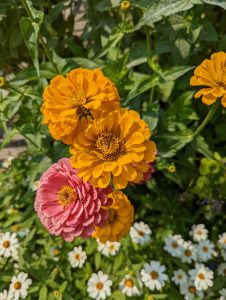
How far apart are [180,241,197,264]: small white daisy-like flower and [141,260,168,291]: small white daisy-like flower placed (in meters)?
0.11

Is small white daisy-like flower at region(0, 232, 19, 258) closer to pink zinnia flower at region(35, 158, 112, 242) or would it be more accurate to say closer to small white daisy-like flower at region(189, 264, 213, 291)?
pink zinnia flower at region(35, 158, 112, 242)

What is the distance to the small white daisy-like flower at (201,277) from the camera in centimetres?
141

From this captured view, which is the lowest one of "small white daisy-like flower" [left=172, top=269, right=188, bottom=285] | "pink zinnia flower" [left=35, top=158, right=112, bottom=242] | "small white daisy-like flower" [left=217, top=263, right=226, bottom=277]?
"small white daisy-like flower" [left=217, top=263, right=226, bottom=277]

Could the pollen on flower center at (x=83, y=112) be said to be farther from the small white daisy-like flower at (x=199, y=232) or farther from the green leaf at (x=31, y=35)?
the small white daisy-like flower at (x=199, y=232)

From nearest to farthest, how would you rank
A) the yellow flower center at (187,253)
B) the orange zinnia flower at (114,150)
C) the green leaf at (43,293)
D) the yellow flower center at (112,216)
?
the orange zinnia flower at (114,150) < the yellow flower center at (112,216) < the green leaf at (43,293) < the yellow flower center at (187,253)

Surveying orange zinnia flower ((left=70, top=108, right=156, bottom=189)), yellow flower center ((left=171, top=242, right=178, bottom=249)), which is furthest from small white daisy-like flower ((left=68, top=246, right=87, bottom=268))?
orange zinnia flower ((left=70, top=108, right=156, bottom=189))

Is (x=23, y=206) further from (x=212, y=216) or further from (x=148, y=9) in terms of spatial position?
(x=148, y=9)

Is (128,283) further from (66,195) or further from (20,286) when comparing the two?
(66,195)

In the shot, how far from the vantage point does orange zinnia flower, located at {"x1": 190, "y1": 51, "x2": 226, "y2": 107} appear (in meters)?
0.96

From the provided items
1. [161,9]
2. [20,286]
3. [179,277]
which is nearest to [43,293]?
[20,286]

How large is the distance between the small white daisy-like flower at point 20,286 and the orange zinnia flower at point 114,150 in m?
0.74

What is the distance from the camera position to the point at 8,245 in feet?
5.02

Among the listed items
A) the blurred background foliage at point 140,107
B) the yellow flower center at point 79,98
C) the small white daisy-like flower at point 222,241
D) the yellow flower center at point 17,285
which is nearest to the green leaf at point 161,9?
the blurred background foliage at point 140,107

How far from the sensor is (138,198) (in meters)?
1.61
